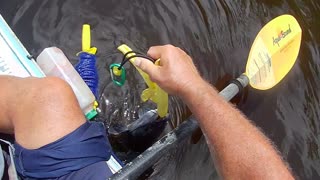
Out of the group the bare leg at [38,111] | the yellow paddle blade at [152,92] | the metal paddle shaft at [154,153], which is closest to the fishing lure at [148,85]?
the yellow paddle blade at [152,92]

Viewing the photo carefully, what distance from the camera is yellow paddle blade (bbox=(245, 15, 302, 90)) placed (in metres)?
2.43

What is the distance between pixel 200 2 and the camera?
2.82 metres

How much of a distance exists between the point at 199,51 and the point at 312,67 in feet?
2.06

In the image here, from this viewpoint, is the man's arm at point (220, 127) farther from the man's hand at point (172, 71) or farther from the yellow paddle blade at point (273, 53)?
the yellow paddle blade at point (273, 53)

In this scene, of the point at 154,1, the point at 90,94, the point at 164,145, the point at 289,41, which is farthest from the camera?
the point at 154,1

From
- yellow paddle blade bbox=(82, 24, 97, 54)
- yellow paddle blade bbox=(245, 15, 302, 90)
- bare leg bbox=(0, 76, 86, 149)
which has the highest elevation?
yellow paddle blade bbox=(82, 24, 97, 54)

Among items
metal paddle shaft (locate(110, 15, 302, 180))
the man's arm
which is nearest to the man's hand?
the man's arm

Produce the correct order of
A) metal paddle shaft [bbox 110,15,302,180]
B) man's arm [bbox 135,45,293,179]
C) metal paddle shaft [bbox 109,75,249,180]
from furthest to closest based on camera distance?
1. metal paddle shaft [bbox 110,15,302,180]
2. metal paddle shaft [bbox 109,75,249,180]
3. man's arm [bbox 135,45,293,179]

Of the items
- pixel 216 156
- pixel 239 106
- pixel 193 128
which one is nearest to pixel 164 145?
pixel 193 128

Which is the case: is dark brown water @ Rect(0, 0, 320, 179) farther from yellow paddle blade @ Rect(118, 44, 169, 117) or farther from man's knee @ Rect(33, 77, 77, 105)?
man's knee @ Rect(33, 77, 77, 105)

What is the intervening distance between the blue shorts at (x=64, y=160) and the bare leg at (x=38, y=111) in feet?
0.08

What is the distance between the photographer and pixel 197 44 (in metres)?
2.67

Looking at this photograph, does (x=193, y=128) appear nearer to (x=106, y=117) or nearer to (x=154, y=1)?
(x=106, y=117)

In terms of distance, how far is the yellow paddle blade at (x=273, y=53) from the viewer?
2.43 metres
